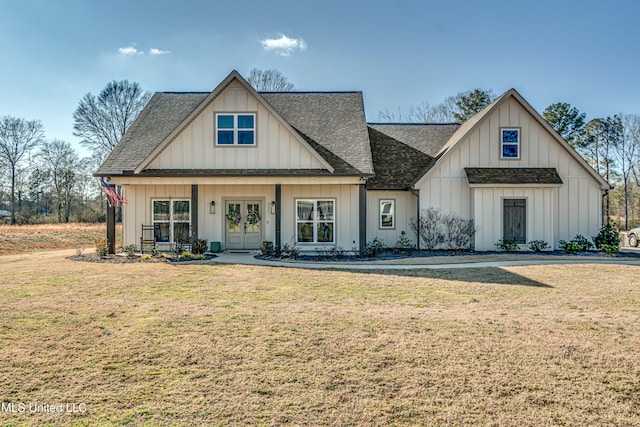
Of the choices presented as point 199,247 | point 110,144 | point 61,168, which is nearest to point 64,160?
point 61,168

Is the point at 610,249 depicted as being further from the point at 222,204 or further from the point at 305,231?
the point at 222,204

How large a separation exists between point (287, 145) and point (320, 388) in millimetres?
12468

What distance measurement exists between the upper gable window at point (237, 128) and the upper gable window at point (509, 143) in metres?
10.3

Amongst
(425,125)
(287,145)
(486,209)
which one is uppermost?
(425,125)

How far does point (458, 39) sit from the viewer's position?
1873 cm

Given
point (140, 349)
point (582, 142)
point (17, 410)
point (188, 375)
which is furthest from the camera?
point (582, 142)

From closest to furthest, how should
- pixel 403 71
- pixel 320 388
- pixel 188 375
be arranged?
1. pixel 320 388
2. pixel 188 375
3. pixel 403 71

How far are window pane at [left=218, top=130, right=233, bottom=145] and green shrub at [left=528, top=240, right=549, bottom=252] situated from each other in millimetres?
12563

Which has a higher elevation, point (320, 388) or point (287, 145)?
point (287, 145)

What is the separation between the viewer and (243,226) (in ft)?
54.7

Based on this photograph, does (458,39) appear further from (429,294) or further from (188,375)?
(188,375)

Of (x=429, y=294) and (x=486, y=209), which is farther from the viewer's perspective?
(x=486, y=209)

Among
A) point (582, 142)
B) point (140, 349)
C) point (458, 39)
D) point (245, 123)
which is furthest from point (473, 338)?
point (582, 142)

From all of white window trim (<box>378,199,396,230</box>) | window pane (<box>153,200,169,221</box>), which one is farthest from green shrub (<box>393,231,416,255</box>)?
window pane (<box>153,200,169,221</box>)
